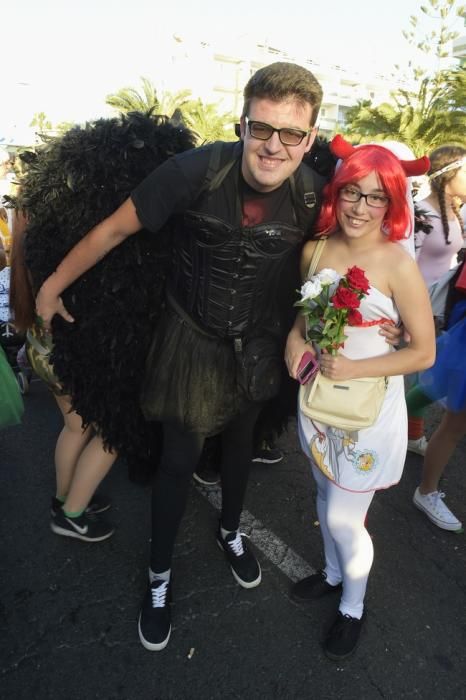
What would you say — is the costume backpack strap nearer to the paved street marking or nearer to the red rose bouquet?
the red rose bouquet

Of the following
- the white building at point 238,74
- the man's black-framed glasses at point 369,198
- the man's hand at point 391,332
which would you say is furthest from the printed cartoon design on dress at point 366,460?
the white building at point 238,74

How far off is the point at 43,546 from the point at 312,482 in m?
1.61

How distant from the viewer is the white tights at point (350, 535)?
188cm

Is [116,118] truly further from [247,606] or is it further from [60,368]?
[247,606]

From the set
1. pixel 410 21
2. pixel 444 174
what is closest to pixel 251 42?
pixel 410 21

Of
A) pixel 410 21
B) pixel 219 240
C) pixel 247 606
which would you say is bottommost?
pixel 247 606

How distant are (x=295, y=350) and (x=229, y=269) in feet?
1.30

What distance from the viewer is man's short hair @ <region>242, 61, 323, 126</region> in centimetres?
159

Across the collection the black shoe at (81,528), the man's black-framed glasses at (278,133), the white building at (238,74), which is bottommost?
the black shoe at (81,528)

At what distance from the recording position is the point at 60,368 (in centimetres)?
222

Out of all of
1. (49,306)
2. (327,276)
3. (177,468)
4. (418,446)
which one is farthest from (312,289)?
(418,446)

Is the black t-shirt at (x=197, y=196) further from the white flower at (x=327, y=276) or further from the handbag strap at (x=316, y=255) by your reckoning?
the white flower at (x=327, y=276)

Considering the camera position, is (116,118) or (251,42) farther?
(251,42)

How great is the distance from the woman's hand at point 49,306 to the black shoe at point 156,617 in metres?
1.19
